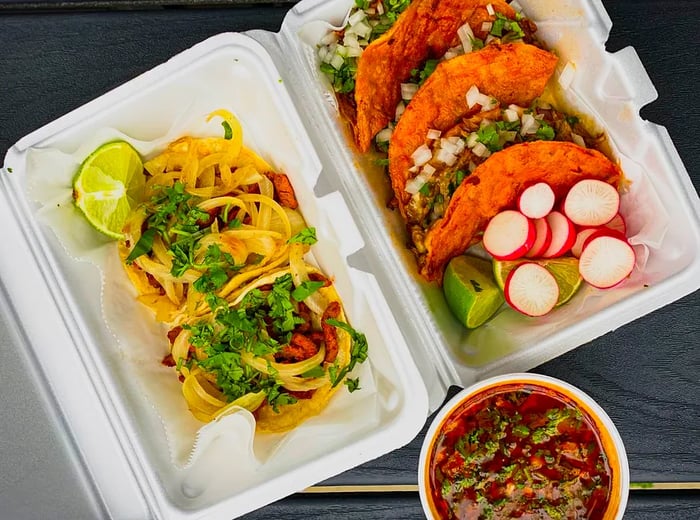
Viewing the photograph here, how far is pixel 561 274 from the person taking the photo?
1.44 metres

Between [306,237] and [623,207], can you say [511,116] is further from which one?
Answer: [306,237]

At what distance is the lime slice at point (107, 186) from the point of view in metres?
1.40

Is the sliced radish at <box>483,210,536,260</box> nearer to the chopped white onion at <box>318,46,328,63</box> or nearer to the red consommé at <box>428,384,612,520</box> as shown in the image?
the red consommé at <box>428,384,612,520</box>

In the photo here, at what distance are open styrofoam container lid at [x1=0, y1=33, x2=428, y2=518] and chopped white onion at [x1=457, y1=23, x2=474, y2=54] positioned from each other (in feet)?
1.21

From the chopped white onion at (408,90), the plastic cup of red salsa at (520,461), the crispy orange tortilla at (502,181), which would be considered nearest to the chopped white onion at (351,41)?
the chopped white onion at (408,90)

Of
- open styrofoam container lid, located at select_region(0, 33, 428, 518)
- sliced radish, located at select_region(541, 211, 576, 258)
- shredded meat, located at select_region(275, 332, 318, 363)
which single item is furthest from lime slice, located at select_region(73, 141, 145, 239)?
sliced radish, located at select_region(541, 211, 576, 258)

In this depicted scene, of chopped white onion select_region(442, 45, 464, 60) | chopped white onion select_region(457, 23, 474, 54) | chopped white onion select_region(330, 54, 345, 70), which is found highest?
chopped white onion select_region(330, 54, 345, 70)

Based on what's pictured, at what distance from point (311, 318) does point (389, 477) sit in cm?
44

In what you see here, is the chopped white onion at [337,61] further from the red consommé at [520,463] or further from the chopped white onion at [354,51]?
the red consommé at [520,463]

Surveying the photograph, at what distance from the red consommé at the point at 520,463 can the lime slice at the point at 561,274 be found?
198 mm

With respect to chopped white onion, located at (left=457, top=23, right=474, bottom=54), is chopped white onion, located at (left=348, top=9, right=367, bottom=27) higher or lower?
higher

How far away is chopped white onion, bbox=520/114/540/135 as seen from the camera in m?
1.43

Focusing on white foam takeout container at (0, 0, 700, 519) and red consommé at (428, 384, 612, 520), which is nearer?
white foam takeout container at (0, 0, 700, 519)

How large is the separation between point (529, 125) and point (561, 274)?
0.29 metres
